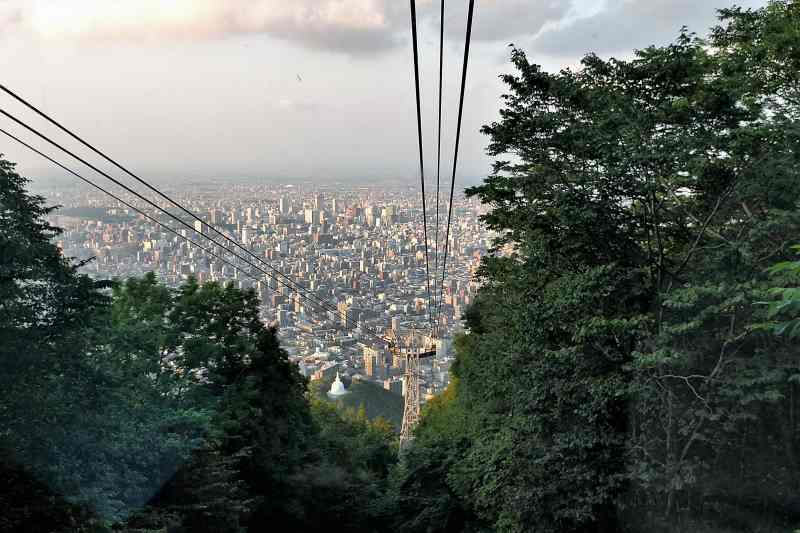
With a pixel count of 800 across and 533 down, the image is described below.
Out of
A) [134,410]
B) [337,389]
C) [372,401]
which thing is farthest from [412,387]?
[134,410]

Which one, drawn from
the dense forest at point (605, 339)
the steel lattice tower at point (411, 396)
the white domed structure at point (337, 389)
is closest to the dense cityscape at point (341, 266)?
the white domed structure at point (337, 389)

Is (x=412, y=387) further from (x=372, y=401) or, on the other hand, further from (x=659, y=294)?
(x=659, y=294)

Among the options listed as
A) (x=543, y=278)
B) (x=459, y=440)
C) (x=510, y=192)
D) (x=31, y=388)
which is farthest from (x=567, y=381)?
(x=31, y=388)

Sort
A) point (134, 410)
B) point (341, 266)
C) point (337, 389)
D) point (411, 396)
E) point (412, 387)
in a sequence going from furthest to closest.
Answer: point (337, 389) → point (341, 266) → point (411, 396) → point (412, 387) → point (134, 410)

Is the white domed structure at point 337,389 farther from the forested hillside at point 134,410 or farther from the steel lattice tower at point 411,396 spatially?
the forested hillside at point 134,410

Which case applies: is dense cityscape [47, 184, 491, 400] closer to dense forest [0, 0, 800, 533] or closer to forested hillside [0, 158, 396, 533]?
forested hillside [0, 158, 396, 533]

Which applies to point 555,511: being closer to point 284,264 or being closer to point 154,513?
point 154,513
